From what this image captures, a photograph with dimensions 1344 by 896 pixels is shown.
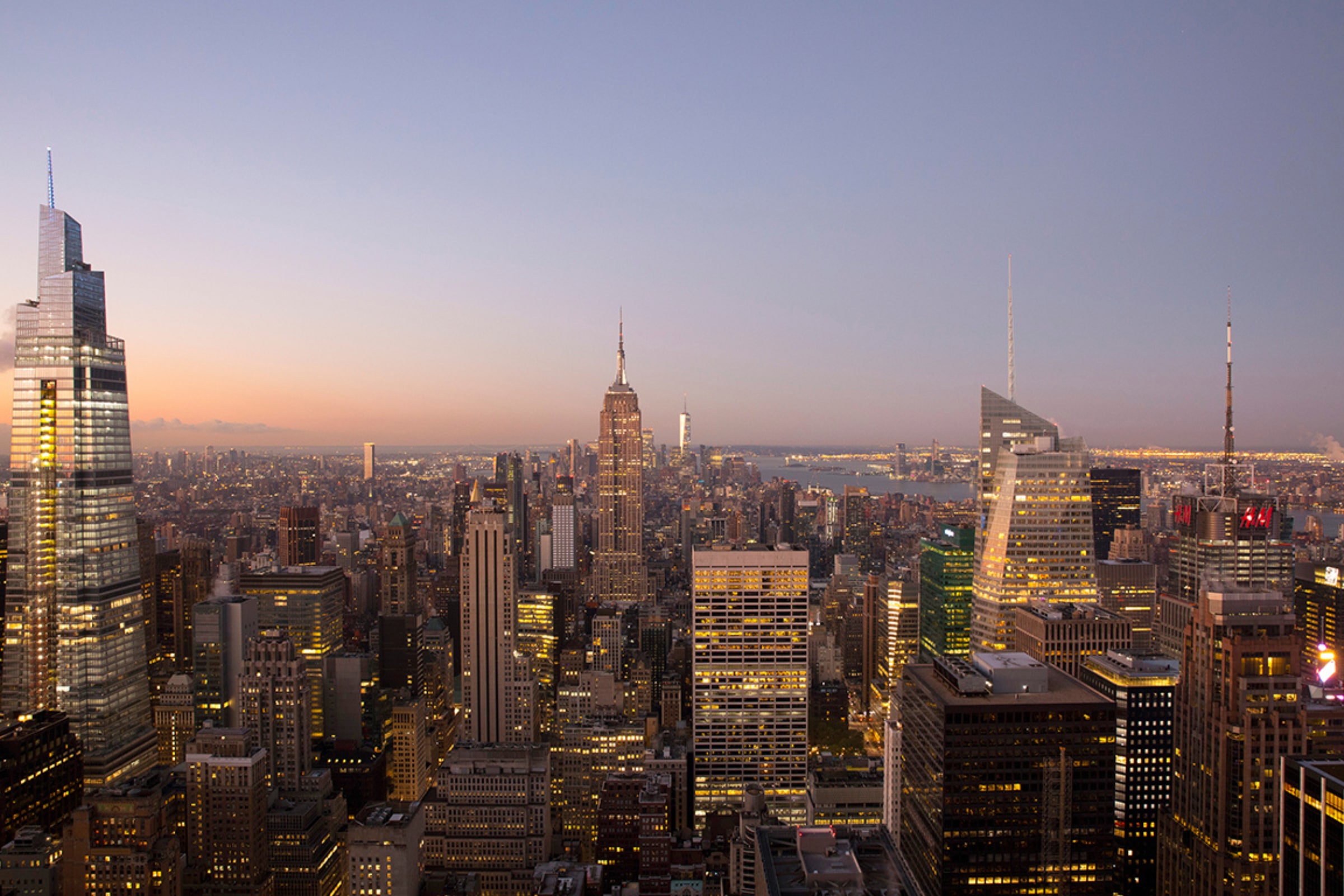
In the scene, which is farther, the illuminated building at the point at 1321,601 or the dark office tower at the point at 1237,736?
the illuminated building at the point at 1321,601

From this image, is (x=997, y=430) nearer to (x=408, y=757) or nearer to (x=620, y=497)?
(x=408, y=757)

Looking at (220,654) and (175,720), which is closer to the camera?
(175,720)

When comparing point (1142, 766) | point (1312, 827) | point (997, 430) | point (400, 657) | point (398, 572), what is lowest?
point (400, 657)

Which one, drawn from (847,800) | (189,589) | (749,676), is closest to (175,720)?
(189,589)

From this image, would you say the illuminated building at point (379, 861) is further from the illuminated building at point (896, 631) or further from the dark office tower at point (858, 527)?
the dark office tower at point (858, 527)

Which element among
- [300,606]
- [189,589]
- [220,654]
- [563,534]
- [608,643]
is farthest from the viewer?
[563,534]

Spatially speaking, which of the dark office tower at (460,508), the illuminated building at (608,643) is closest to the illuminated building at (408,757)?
the illuminated building at (608,643)
